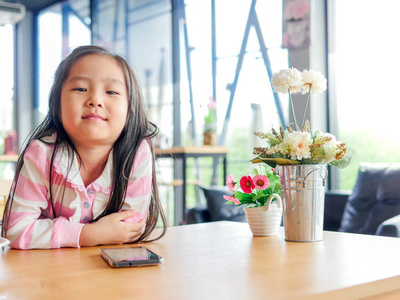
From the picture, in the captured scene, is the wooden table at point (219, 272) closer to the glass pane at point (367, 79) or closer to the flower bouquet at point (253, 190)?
the flower bouquet at point (253, 190)

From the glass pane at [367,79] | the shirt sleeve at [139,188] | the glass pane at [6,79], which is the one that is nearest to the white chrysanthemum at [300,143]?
the shirt sleeve at [139,188]

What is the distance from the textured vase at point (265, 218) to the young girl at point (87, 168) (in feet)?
0.73

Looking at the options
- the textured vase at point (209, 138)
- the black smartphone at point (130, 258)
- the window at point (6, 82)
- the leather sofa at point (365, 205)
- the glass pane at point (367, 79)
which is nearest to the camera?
the black smartphone at point (130, 258)

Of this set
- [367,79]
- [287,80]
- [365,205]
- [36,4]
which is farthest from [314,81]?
[36,4]

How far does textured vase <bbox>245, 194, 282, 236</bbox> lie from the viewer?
1.21 metres

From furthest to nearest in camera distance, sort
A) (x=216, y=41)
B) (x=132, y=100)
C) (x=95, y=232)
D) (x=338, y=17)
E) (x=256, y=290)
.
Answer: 1. (x=216, y=41)
2. (x=338, y=17)
3. (x=132, y=100)
4. (x=95, y=232)
5. (x=256, y=290)

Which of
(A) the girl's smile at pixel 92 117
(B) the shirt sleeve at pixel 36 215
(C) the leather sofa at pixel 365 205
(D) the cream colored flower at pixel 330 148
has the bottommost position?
(C) the leather sofa at pixel 365 205

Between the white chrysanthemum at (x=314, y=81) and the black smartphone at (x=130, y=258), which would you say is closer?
the black smartphone at (x=130, y=258)

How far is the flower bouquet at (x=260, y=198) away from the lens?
1215 millimetres

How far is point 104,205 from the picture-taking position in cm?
117

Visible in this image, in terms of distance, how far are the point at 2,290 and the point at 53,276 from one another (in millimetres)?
92

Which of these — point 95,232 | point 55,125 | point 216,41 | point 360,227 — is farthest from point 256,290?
point 216,41

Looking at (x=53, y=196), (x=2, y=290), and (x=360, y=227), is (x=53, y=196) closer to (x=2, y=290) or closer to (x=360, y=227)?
(x=2, y=290)

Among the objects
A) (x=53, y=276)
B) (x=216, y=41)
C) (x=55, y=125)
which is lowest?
(x=53, y=276)
